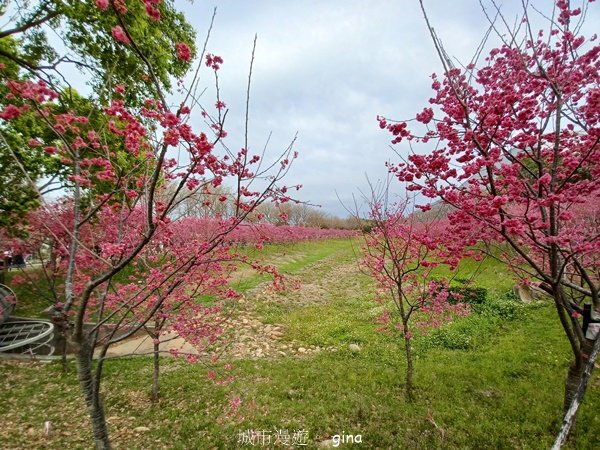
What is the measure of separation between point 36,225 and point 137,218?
5.44 metres

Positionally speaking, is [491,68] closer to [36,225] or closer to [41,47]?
A: [41,47]

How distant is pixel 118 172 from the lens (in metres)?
3.71

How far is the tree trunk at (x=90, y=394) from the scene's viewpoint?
267cm

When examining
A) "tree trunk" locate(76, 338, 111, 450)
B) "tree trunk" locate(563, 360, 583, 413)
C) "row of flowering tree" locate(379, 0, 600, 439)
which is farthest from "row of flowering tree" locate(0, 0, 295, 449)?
"tree trunk" locate(563, 360, 583, 413)

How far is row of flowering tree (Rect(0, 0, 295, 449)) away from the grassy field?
1.06 metres

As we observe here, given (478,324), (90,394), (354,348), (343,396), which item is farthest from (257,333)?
(90,394)

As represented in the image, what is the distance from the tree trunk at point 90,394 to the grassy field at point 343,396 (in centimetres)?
196

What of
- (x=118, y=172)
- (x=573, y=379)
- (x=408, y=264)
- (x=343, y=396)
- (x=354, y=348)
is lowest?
(x=343, y=396)

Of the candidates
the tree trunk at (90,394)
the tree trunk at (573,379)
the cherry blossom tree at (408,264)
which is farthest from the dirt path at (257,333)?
the tree trunk at (573,379)

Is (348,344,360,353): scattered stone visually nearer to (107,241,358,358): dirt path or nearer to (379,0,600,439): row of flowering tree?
(107,241,358,358): dirt path

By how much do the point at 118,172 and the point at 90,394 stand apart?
2.46 m

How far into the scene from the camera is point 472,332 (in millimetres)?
8070

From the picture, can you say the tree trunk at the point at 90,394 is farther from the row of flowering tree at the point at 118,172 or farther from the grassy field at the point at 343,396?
the grassy field at the point at 343,396

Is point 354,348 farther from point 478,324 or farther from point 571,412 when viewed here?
point 571,412
